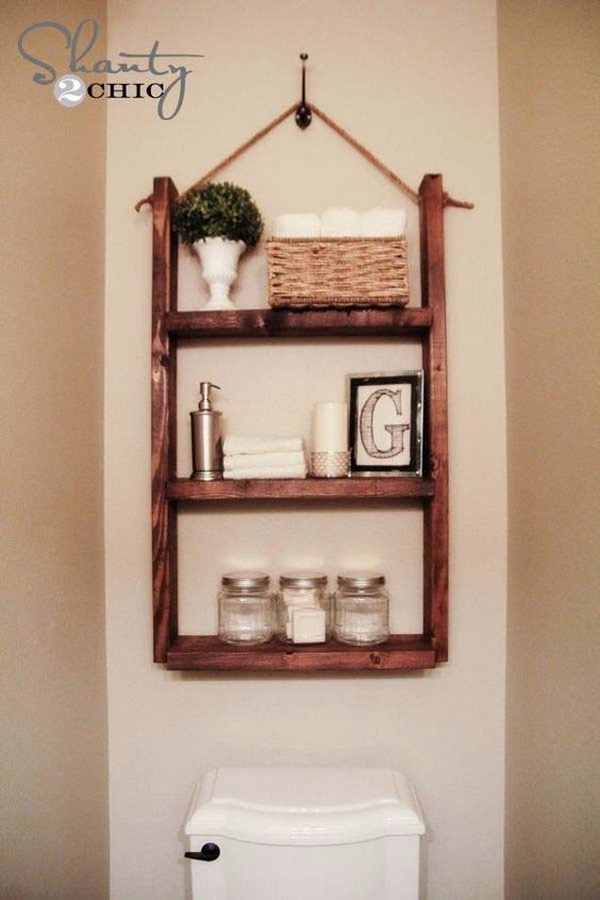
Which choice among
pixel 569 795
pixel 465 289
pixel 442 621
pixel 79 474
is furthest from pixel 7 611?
pixel 465 289

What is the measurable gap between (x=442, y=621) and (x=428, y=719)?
0.90 feet

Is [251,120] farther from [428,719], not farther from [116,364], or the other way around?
[428,719]

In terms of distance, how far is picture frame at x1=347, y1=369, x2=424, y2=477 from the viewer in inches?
48.2

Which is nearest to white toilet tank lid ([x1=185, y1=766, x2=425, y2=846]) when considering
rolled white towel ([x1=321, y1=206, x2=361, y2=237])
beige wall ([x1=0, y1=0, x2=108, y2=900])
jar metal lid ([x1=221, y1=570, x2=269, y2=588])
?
beige wall ([x1=0, y1=0, x2=108, y2=900])

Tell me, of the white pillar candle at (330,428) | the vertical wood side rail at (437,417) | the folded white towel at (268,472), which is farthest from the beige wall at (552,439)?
the folded white towel at (268,472)

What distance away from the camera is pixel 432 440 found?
1.20m

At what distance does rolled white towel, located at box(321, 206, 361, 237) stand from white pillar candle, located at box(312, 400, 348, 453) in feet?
1.11

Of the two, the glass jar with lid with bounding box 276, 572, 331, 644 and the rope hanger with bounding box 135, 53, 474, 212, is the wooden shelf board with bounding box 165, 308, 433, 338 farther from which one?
the glass jar with lid with bounding box 276, 572, 331, 644

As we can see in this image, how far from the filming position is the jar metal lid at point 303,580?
1.22 meters

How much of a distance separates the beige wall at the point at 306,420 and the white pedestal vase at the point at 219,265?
11cm
